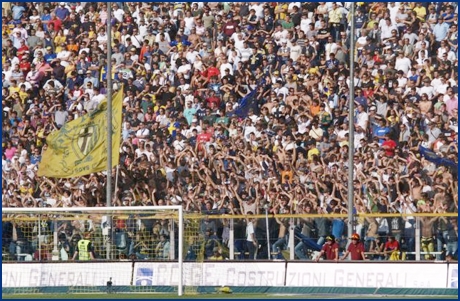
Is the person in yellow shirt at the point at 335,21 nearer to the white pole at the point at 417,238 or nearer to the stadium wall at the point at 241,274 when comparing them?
the white pole at the point at 417,238

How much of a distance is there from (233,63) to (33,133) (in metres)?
5.35

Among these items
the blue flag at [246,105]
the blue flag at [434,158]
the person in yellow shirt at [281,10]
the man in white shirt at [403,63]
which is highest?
the person in yellow shirt at [281,10]

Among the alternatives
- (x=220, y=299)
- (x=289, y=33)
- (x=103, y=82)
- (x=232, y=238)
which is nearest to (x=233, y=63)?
(x=289, y=33)

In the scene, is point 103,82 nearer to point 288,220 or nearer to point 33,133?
point 33,133

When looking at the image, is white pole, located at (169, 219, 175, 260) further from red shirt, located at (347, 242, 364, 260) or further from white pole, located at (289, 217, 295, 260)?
red shirt, located at (347, 242, 364, 260)

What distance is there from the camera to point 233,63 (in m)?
33.6

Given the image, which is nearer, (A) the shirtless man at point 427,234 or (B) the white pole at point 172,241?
(A) the shirtless man at point 427,234

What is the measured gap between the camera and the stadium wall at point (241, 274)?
25484 mm

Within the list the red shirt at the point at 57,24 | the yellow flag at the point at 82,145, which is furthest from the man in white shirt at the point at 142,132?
the red shirt at the point at 57,24

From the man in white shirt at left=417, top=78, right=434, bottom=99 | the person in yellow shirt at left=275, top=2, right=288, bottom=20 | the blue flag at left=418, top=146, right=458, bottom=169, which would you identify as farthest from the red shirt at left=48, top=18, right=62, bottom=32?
the blue flag at left=418, top=146, right=458, bottom=169

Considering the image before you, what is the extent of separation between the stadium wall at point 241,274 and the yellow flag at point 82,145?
4.14 metres

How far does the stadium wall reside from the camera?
83.6ft

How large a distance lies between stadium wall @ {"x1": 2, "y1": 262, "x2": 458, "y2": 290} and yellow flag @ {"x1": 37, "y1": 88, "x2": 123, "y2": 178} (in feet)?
13.6

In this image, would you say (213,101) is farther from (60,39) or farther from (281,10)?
(60,39)
